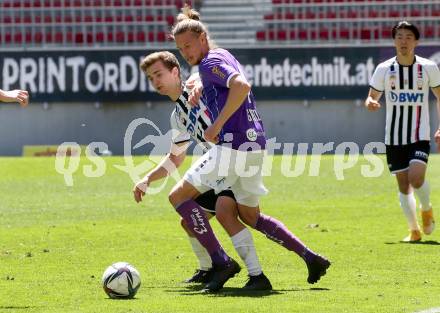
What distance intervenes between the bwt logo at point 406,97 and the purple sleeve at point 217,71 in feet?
15.1

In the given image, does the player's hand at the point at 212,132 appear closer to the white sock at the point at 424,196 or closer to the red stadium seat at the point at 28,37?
the white sock at the point at 424,196

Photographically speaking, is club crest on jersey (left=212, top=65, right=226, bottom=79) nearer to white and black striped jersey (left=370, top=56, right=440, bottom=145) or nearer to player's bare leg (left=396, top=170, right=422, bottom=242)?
white and black striped jersey (left=370, top=56, right=440, bottom=145)

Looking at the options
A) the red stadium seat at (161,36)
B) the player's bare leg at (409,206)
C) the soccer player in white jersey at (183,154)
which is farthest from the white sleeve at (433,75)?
the red stadium seat at (161,36)

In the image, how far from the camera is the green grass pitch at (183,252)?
24.2 ft

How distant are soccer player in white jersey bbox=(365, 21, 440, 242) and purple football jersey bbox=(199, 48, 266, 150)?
12.9 feet

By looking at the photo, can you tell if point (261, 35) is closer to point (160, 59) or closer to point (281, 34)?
point (281, 34)

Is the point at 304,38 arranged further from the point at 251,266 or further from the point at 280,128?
the point at 251,266

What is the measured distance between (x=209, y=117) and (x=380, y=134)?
2795 cm

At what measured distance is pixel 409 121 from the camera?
1171cm

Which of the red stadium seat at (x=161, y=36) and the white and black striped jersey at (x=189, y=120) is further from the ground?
the white and black striped jersey at (x=189, y=120)

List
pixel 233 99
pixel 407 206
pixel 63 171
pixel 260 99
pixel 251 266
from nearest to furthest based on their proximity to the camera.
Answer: pixel 233 99 → pixel 251 266 → pixel 407 206 → pixel 63 171 → pixel 260 99

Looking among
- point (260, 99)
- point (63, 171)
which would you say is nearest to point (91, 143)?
point (260, 99)

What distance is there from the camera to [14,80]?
35.4m

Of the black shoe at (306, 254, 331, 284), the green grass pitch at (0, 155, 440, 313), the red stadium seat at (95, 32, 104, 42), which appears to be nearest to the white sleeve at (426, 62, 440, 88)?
the green grass pitch at (0, 155, 440, 313)
